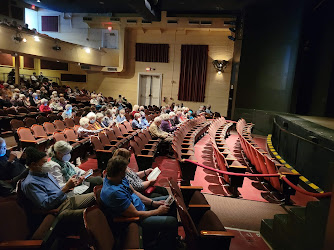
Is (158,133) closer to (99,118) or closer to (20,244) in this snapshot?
(99,118)

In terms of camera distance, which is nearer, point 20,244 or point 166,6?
point 20,244

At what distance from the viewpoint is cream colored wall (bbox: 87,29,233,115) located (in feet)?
42.1

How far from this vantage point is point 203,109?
1144cm

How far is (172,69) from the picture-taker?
535 inches

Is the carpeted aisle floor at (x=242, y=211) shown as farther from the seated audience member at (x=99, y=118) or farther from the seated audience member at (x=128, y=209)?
the seated audience member at (x=99, y=118)

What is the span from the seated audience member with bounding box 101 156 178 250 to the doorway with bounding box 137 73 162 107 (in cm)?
1202

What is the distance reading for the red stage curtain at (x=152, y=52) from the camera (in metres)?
13.5

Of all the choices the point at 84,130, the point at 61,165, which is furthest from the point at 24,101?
the point at 61,165

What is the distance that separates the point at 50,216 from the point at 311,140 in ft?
12.3

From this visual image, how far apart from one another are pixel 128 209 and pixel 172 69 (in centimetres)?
1228

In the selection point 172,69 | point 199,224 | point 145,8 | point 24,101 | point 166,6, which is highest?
point 166,6

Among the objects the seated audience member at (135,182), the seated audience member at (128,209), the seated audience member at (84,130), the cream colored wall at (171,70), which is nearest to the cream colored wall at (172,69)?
the cream colored wall at (171,70)

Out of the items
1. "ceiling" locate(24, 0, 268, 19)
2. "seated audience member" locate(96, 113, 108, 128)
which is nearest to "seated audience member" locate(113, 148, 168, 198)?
"seated audience member" locate(96, 113, 108, 128)

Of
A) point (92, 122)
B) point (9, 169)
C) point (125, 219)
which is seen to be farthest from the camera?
point (92, 122)
